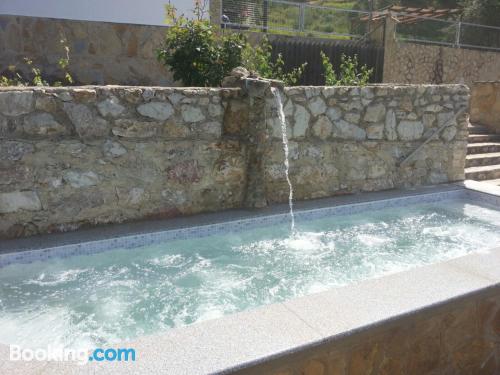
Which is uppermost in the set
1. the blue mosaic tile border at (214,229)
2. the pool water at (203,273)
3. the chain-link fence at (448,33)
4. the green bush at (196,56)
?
the chain-link fence at (448,33)

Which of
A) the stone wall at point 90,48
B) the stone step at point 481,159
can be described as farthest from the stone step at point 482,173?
the stone wall at point 90,48

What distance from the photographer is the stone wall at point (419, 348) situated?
2025 millimetres

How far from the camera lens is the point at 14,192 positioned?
12.6ft

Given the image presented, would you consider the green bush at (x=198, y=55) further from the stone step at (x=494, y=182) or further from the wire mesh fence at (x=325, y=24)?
the stone step at (x=494, y=182)

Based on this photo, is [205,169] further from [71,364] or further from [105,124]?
[71,364]

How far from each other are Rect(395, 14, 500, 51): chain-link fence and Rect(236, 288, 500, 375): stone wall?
11321mm

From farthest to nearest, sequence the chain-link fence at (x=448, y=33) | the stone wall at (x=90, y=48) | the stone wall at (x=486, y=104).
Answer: the chain-link fence at (x=448, y=33)
the stone wall at (x=486, y=104)
the stone wall at (x=90, y=48)

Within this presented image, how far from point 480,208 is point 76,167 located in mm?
4742

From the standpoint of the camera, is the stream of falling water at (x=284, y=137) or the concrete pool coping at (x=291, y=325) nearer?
the concrete pool coping at (x=291, y=325)

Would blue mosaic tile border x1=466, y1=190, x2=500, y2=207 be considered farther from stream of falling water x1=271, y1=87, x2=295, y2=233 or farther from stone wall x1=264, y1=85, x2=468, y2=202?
stream of falling water x1=271, y1=87, x2=295, y2=233

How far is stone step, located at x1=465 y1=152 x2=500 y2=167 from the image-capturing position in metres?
7.46

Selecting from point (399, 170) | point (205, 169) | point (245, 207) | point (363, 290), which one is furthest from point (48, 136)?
point (399, 170)

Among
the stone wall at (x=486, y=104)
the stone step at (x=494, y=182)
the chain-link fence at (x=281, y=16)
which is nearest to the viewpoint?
the stone step at (x=494, y=182)

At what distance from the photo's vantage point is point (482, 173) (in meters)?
7.14
